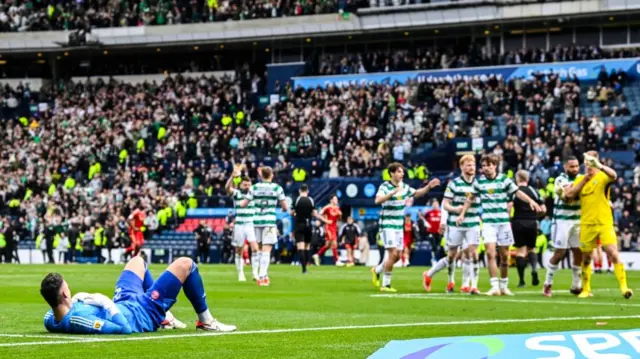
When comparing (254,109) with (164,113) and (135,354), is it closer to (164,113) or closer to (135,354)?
(164,113)

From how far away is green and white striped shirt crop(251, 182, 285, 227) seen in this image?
26609mm

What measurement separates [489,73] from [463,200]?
36.6 meters

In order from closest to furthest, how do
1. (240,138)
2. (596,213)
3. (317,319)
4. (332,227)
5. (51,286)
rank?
1. (51,286)
2. (317,319)
3. (596,213)
4. (332,227)
5. (240,138)

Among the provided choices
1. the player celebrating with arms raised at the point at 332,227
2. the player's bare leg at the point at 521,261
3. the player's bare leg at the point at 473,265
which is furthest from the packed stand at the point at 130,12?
the player's bare leg at the point at 473,265

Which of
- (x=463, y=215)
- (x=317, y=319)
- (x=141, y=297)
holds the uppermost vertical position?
(x=463, y=215)

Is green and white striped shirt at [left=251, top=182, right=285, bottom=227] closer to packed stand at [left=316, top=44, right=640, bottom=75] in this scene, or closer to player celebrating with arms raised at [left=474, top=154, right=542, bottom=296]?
player celebrating with arms raised at [left=474, top=154, right=542, bottom=296]

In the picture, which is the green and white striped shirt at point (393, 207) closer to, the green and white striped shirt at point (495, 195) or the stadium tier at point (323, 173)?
the stadium tier at point (323, 173)

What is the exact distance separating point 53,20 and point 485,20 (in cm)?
2887

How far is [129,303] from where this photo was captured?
12.2 m

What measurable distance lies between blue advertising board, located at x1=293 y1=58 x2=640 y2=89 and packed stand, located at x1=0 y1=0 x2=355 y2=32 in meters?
5.91

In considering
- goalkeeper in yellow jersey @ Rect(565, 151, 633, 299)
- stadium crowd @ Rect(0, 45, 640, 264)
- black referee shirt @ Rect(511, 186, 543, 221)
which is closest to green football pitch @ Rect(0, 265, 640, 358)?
goalkeeper in yellow jersey @ Rect(565, 151, 633, 299)

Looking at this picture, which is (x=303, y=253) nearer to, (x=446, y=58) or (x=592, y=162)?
(x=592, y=162)

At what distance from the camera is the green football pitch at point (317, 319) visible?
11.2m

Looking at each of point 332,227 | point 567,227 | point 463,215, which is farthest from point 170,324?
point 332,227
